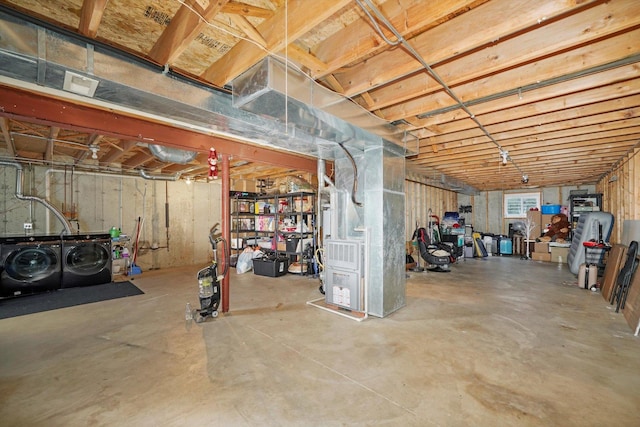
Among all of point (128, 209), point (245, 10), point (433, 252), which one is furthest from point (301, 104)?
point (128, 209)

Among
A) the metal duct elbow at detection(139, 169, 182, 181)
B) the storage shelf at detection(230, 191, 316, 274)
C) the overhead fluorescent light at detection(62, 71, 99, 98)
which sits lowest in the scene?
the storage shelf at detection(230, 191, 316, 274)

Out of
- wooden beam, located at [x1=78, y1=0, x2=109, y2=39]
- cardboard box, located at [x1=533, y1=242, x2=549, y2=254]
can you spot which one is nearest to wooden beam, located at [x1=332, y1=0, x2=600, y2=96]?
wooden beam, located at [x1=78, y1=0, x2=109, y2=39]

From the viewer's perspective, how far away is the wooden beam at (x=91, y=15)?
152 centimetres

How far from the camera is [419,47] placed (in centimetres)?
216

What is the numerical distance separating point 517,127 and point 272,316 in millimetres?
4325

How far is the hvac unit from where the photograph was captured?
11.7ft

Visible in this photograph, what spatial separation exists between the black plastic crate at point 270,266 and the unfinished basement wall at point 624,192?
6508 millimetres

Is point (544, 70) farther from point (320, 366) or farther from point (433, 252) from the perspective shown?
point (433, 252)

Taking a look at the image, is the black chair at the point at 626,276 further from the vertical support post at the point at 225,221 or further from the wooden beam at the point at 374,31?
the vertical support post at the point at 225,221

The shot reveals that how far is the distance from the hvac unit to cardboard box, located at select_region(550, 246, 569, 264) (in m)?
7.95

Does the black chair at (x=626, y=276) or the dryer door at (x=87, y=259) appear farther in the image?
the dryer door at (x=87, y=259)

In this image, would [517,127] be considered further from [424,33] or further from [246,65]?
[246,65]

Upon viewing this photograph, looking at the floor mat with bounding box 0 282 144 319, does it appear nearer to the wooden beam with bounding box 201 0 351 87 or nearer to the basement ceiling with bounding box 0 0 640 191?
the basement ceiling with bounding box 0 0 640 191

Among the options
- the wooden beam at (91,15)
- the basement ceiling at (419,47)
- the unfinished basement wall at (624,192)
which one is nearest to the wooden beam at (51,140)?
the basement ceiling at (419,47)
